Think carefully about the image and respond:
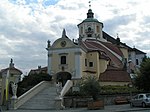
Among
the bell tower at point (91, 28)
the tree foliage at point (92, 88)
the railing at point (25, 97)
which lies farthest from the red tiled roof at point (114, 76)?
the bell tower at point (91, 28)

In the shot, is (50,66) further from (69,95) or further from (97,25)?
(97,25)

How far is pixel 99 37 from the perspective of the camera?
2694 inches

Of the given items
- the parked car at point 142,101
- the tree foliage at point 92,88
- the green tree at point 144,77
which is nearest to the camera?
the parked car at point 142,101

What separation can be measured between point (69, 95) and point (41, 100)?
375 centimetres

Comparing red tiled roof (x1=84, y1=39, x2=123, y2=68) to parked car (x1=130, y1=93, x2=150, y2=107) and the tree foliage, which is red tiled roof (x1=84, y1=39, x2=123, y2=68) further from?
parked car (x1=130, y1=93, x2=150, y2=107)

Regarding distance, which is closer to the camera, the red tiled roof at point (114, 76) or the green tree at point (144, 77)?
the green tree at point (144, 77)

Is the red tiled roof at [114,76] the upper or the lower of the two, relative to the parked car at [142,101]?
upper

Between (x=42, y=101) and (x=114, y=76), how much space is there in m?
18.7

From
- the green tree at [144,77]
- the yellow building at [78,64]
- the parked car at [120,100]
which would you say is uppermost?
the yellow building at [78,64]

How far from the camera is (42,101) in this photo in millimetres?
35750

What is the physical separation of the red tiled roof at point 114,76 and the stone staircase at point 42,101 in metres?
11.7

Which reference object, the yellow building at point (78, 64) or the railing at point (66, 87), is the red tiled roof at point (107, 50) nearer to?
the yellow building at point (78, 64)

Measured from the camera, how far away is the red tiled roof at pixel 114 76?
4941 cm

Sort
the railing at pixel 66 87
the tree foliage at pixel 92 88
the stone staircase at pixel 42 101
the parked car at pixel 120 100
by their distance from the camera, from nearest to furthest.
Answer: the tree foliage at pixel 92 88
the stone staircase at pixel 42 101
the railing at pixel 66 87
the parked car at pixel 120 100
